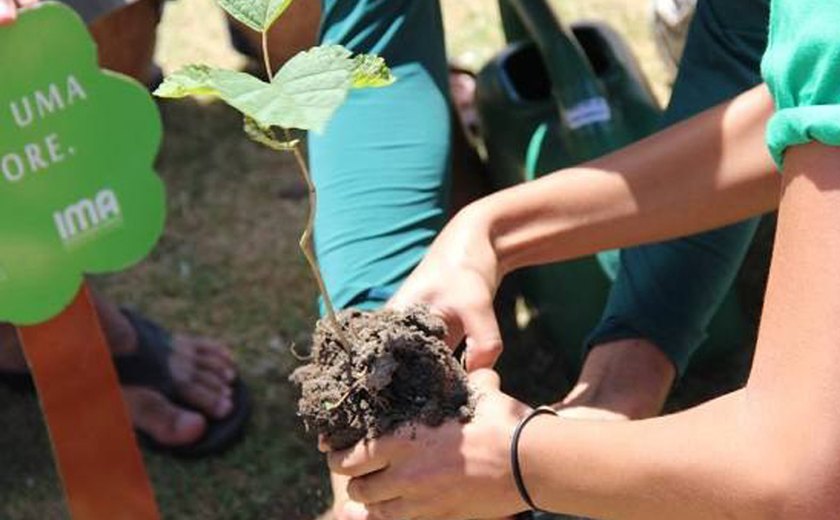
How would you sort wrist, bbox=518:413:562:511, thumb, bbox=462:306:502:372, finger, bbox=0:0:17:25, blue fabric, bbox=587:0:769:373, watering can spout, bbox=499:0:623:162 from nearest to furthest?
wrist, bbox=518:413:562:511 < thumb, bbox=462:306:502:372 < finger, bbox=0:0:17:25 < blue fabric, bbox=587:0:769:373 < watering can spout, bbox=499:0:623:162

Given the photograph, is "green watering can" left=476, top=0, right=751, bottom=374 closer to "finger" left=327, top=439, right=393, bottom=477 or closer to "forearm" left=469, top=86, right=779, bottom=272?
"forearm" left=469, top=86, right=779, bottom=272

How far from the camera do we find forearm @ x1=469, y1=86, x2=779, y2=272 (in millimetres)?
1351

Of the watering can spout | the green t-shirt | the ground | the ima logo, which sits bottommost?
the ground

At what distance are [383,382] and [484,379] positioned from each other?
121 mm

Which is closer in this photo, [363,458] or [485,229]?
[363,458]

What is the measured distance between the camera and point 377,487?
118 centimetres

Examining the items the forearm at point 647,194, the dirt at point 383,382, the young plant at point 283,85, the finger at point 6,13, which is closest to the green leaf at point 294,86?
the young plant at point 283,85

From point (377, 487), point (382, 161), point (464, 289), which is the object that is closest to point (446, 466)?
point (377, 487)

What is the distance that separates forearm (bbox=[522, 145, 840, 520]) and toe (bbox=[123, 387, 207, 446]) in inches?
29.7

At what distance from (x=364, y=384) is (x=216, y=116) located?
4.41 ft

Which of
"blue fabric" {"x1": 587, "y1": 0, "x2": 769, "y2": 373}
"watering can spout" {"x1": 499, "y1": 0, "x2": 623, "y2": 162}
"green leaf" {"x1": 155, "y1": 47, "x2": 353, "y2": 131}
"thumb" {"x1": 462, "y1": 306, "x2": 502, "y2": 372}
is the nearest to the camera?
"green leaf" {"x1": 155, "y1": 47, "x2": 353, "y2": 131}

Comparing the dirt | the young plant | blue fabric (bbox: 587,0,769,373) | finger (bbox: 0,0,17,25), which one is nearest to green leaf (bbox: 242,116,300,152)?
the young plant

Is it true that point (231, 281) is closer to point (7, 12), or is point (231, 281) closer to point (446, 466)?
point (7, 12)

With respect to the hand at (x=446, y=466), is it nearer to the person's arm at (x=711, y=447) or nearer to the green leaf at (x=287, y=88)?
the person's arm at (x=711, y=447)
